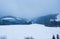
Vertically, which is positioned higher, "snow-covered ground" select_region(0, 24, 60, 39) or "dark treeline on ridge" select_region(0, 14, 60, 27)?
"dark treeline on ridge" select_region(0, 14, 60, 27)

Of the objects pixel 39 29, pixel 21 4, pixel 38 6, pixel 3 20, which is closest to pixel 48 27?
pixel 39 29

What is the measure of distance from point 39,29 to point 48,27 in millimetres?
104

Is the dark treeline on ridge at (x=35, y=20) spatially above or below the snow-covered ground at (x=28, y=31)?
above

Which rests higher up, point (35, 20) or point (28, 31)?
point (35, 20)

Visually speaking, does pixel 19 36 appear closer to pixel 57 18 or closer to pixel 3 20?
pixel 3 20

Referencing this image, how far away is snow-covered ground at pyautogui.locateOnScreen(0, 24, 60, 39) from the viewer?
1.19m

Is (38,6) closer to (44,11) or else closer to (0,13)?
(44,11)

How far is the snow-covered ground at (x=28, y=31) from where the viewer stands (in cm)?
119

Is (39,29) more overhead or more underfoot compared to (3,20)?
more underfoot

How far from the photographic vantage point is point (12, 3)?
122 centimetres

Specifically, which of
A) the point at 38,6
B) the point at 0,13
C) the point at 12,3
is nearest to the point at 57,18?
the point at 38,6

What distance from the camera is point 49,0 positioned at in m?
1.25

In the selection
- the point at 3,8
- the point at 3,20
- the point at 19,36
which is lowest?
the point at 19,36

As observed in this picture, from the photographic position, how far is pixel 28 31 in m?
1.21
